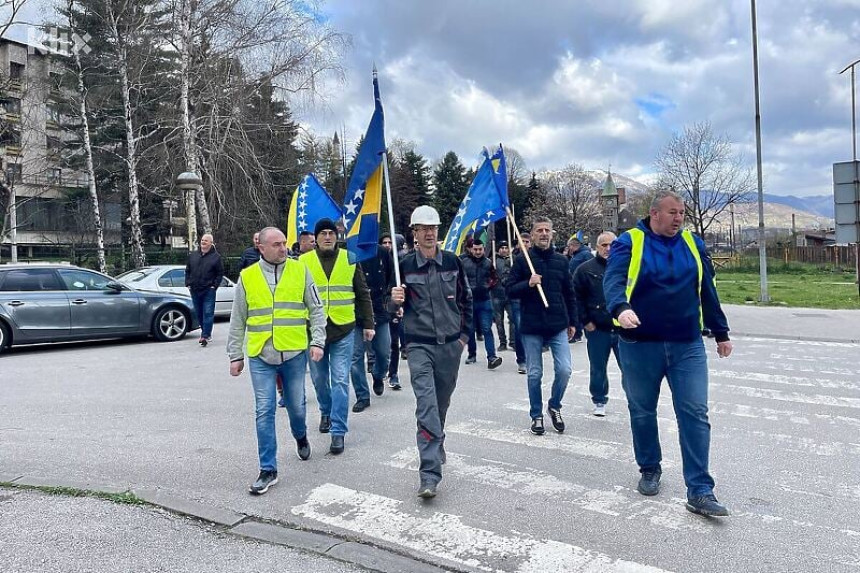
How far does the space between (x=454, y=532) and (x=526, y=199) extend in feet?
212

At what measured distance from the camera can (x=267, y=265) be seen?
5113 millimetres

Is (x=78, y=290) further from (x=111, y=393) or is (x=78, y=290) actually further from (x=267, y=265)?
(x=267, y=265)

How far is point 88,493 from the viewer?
15.4 feet

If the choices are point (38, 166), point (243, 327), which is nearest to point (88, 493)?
point (243, 327)

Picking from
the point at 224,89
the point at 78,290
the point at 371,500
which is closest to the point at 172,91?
the point at 224,89

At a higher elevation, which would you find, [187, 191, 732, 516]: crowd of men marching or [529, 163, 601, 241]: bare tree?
[529, 163, 601, 241]: bare tree

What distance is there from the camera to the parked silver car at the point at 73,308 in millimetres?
11672

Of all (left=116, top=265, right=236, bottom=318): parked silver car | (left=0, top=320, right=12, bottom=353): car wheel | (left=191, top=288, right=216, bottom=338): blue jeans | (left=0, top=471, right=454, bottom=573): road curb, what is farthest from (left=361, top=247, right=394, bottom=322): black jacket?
(left=116, top=265, right=236, bottom=318): parked silver car

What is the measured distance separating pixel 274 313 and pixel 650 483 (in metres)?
2.93

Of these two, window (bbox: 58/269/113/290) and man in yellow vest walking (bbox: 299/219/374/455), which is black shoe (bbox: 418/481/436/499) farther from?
window (bbox: 58/269/113/290)

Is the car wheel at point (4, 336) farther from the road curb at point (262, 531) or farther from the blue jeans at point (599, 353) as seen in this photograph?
the blue jeans at point (599, 353)

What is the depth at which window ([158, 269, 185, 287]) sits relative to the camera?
1571cm

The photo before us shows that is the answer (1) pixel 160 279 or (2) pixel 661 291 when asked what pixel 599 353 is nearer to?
(2) pixel 661 291

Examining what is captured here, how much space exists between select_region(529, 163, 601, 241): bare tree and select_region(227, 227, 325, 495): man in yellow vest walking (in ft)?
189
